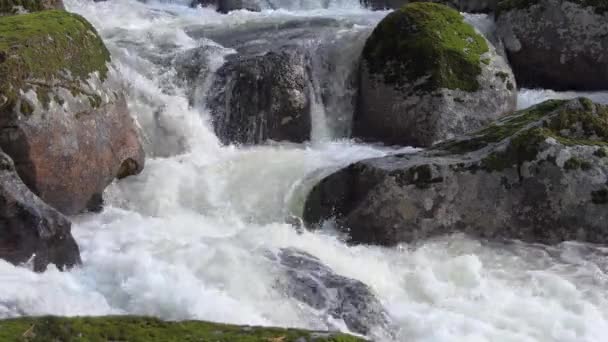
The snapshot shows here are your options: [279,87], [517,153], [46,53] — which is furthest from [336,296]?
[279,87]

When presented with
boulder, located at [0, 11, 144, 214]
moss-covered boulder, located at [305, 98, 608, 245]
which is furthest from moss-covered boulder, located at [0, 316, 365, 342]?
moss-covered boulder, located at [305, 98, 608, 245]

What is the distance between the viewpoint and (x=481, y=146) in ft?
29.5

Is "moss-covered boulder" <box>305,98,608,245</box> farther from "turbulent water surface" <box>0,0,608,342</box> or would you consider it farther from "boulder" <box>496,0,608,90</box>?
"boulder" <box>496,0,608,90</box>

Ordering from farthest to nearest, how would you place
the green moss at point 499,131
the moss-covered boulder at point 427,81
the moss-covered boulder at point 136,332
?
1. the moss-covered boulder at point 427,81
2. the green moss at point 499,131
3. the moss-covered boulder at point 136,332

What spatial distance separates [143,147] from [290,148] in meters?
→ 2.29

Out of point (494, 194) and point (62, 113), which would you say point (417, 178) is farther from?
point (62, 113)

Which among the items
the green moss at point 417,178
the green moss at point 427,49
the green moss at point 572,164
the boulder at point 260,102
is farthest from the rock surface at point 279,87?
the green moss at point 572,164

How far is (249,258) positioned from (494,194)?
3239 mm

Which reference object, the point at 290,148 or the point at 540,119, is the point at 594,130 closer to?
the point at 540,119

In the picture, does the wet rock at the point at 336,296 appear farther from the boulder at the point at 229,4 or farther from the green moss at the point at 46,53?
the boulder at the point at 229,4

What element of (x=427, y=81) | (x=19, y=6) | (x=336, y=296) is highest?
(x=19, y=6)

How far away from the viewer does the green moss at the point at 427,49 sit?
11.7 metres

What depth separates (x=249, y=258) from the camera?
6.84m

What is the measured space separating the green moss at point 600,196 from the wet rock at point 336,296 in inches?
131
